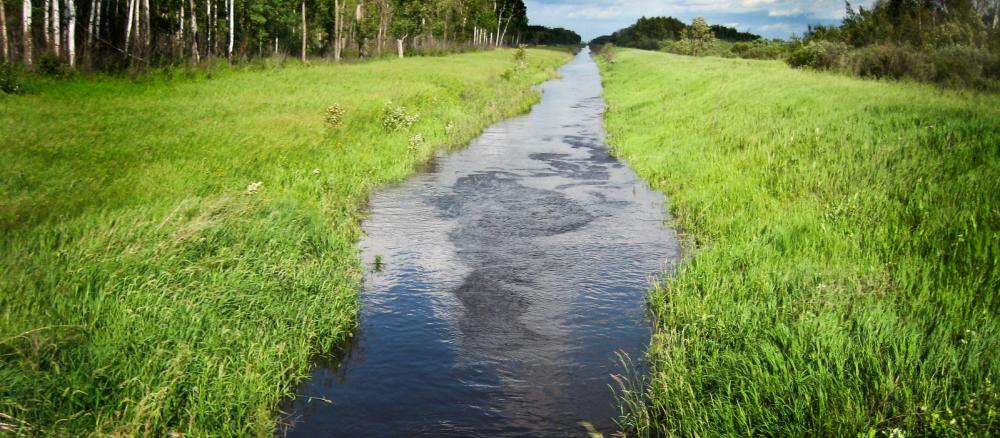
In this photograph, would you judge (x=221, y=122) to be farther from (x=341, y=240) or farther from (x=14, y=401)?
(x=14, y=401)

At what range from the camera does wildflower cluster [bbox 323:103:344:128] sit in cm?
2005

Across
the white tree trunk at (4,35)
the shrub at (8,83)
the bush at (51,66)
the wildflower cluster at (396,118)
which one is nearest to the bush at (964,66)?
the wildflower cluster at (396,118)

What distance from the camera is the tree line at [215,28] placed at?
27297 mm

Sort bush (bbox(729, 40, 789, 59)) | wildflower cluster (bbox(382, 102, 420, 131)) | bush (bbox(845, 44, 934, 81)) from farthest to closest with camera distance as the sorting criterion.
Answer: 1. bush (bbox(729, 40, 789, 59))
2. bush (bbox(845, 44, 934, 81))
3. wildflower cluster (bbox(382, 102, 420, 131))

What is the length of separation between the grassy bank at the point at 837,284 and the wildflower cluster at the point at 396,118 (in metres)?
9.21

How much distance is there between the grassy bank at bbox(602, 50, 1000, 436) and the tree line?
24588 mm

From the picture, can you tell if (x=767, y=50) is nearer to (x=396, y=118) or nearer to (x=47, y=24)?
(x=396, y=118)

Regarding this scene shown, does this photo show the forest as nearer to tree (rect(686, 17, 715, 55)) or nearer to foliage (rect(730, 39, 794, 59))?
foliage (rect(730, 39, 794, 59))

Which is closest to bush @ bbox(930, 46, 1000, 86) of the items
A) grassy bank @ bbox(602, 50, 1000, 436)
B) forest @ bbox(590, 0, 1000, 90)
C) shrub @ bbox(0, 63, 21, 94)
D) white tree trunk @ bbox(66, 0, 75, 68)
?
forest @ bbox(590, 0, 1000, 90)

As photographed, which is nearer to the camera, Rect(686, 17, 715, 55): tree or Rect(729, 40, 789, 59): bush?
Rect(729, 40, 789, 59): bush

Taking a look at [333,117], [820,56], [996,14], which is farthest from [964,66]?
[333,117]

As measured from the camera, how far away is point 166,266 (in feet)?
24.0

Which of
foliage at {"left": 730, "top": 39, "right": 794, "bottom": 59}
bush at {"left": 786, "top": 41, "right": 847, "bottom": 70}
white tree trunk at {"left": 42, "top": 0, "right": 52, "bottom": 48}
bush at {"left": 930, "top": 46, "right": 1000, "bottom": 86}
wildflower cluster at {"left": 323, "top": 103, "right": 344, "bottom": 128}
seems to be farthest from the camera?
foliage at {"left": 730, "top": 39, "right": 794, "bottom": 59}

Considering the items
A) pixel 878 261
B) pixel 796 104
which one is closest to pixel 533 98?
pixel 796 104
